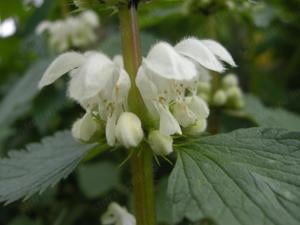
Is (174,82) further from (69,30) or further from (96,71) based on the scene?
(69,30)

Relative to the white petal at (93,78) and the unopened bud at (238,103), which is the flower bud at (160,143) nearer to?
the white petal at (93,78)

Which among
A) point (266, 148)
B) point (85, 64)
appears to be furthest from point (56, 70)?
point (266, 148)

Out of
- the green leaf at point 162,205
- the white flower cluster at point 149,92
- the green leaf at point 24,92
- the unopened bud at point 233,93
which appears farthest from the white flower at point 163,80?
the green leaf at point 24,92

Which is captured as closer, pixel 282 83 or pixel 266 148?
pixel 266 148

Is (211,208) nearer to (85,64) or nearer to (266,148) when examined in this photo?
(266,148)

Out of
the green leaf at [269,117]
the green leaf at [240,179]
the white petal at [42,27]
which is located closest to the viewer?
the green leaf at [240,179]
